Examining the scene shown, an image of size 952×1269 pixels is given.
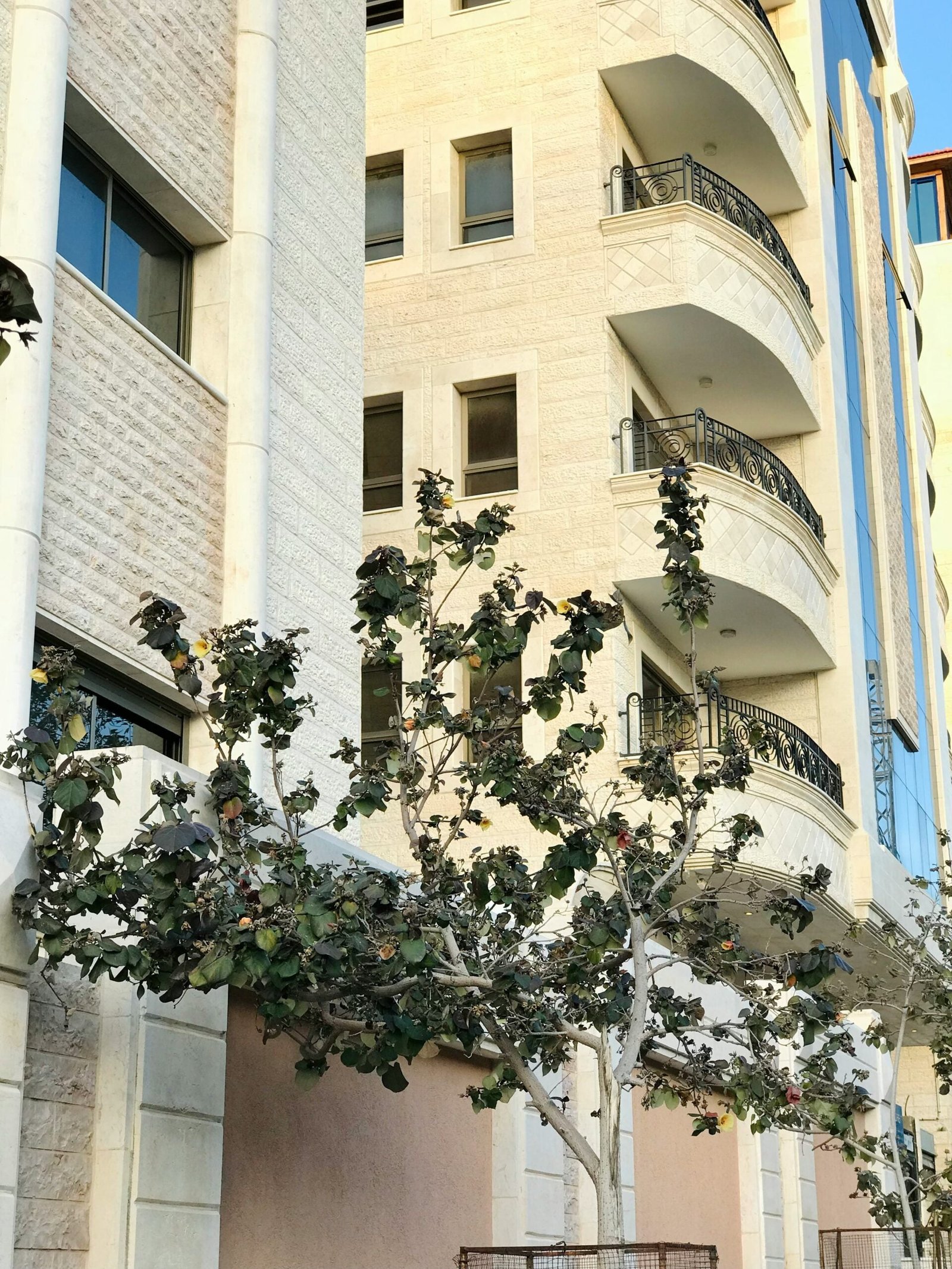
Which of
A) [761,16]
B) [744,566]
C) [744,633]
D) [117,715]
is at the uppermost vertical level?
[761,16]

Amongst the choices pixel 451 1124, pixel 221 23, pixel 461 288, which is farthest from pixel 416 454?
pixel 451 1124

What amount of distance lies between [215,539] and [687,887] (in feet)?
37.1

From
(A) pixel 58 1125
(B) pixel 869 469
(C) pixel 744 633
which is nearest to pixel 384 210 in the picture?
(C) pixel 744 633

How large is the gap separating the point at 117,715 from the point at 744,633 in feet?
44.9

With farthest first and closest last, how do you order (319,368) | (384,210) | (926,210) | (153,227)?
(926,210)
(384,210)
(319,368)
(153,227)

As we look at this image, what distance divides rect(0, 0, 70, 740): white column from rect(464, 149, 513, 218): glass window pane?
13.4 metres

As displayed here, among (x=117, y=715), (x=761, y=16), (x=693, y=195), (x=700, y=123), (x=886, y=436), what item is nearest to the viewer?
(x=117, y=715)

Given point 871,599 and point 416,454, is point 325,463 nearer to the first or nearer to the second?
point 416,454

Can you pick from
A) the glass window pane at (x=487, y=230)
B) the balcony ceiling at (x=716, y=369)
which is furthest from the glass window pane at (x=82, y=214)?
the glass window pane at (x=487, y=230)

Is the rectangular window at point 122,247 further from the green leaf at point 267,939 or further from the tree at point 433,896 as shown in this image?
the green leaf at point 267,939

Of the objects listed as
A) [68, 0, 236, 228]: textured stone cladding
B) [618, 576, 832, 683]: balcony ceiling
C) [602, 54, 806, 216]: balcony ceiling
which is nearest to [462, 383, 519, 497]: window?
[618, 576, 832, 683]: balcony ceiling

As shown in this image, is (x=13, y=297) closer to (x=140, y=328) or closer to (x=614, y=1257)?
(x=614, y=1257)

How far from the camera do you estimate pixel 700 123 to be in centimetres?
2427

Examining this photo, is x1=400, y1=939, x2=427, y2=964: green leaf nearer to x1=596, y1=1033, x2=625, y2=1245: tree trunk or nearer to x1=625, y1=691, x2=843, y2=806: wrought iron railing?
x1=596, y1=1033, x2=625, y2=1245: tree trunk
